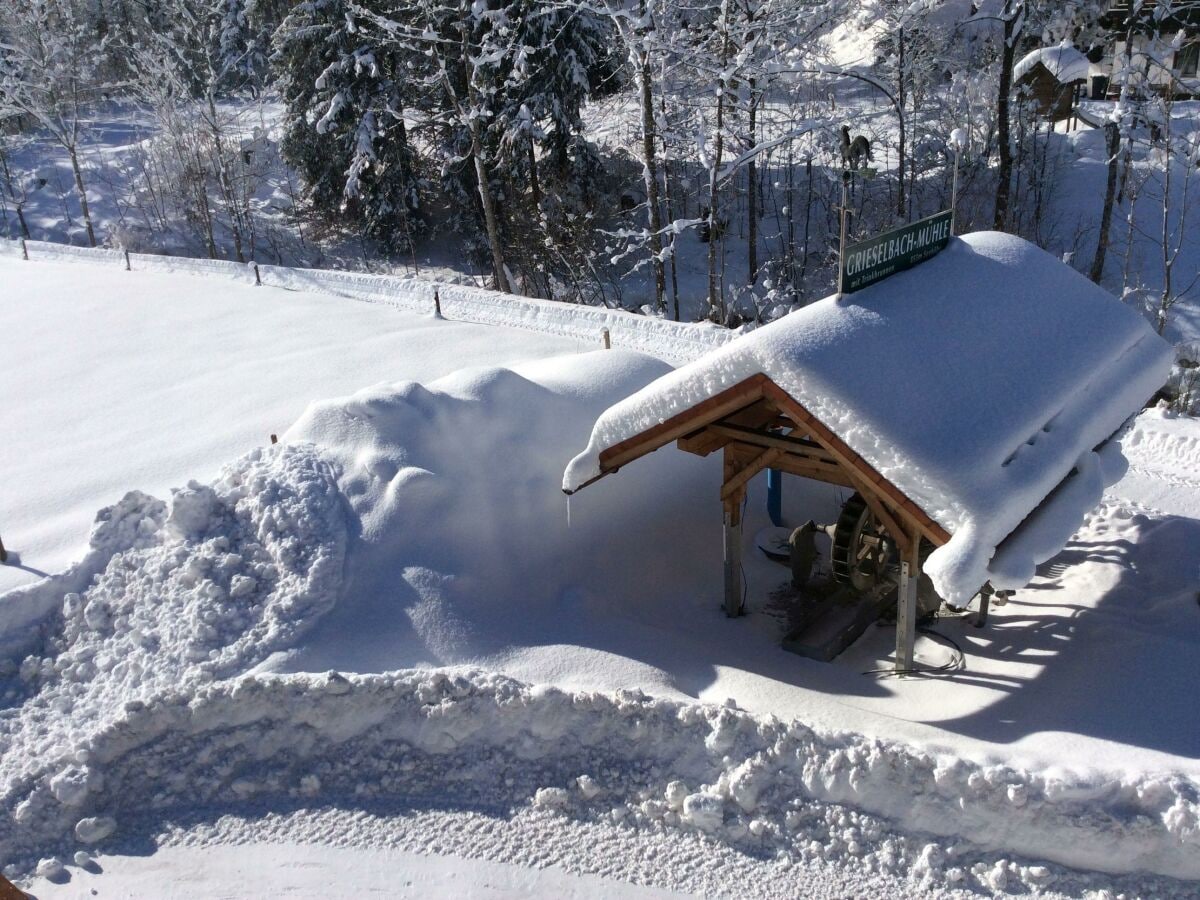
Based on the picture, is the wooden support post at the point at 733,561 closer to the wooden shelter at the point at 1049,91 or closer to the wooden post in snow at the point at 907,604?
Result: the wooden post in snow at the point at 907,604

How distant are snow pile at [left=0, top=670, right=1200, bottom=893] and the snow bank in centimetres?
1003

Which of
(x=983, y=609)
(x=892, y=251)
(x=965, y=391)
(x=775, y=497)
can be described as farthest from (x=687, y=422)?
(x=983, y=609)

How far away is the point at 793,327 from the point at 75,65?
1559 inches

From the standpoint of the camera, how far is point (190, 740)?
8703 mm

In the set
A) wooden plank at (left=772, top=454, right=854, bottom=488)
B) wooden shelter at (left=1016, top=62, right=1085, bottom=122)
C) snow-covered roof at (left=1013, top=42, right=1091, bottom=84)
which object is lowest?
wooden plank at (left=772, top=454, right=854, bottom=488)

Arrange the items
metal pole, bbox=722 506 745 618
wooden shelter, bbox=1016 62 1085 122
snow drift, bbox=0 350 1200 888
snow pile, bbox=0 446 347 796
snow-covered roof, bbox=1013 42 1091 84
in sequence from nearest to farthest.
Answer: snow drift, bbox=0 350 1200 888 → snow pile, bbox=0 446 347 796 → metal pole, bbox=722 506 745 618 → snow-covered roof, bbox=1013 42 1091 84 → wooden shelter, bbox=1016 62 1085 122

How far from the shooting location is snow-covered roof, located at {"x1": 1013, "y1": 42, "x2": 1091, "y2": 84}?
29.1 metres

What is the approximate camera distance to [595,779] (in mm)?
8133

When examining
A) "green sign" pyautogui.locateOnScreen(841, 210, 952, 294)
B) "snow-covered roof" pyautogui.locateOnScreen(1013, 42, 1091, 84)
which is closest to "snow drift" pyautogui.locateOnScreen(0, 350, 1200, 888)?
"green sign" pyautogui.locateOnScreen(841, 210, 952, 294)

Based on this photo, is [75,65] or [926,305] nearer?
[926,305]

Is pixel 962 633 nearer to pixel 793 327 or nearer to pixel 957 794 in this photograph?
pixel 957 794

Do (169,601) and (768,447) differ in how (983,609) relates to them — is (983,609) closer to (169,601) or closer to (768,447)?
(768,447)

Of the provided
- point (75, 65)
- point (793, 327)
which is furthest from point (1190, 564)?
point (75, 65)

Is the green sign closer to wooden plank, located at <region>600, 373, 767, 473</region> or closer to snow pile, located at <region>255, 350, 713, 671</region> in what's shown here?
wooden plank, located at <region>600, 373, 767, 473</region>
